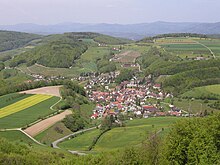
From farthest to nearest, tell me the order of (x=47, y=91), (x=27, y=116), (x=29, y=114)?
1. (x=47, y=91)
2. (x=29, y=114)
3. (x=27, y=116)

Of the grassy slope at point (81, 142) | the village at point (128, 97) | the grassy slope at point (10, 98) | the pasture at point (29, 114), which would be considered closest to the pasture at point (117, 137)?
the grassy slope at point (81, 142)

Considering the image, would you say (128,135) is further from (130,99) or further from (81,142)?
(130,99)

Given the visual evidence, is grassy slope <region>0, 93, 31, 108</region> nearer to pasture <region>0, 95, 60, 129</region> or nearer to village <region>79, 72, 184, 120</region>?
pasture <region>0, 95, 60, 129</region>

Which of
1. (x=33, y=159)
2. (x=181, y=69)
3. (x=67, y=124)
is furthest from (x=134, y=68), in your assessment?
(x=33, y=159)

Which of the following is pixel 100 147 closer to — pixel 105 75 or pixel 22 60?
pixel 105 75

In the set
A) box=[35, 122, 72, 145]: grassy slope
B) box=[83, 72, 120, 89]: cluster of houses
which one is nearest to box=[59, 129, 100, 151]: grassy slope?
box=[35, 122, 72, 145]: grassy slope

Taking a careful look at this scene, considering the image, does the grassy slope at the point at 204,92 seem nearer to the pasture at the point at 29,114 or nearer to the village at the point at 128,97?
the village at the point at 128,97

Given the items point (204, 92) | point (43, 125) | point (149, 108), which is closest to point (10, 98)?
point (43, 125)
